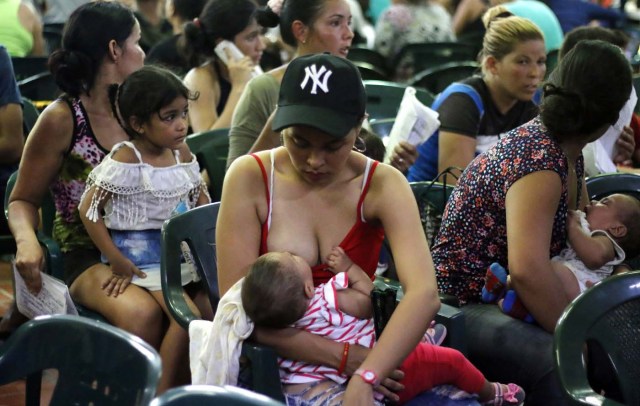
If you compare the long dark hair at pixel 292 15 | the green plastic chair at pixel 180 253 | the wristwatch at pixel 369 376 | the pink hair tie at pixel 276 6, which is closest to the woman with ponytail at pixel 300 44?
the long dark hair at pixel 292 15

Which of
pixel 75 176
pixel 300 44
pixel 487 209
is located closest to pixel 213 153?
pixel 300 44

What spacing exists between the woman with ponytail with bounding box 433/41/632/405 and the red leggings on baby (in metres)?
0.33

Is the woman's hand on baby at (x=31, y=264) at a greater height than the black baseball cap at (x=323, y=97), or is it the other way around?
the black baseball cap at (x=323, y=97)

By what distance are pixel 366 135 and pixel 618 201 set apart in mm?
1030

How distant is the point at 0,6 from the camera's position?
6.57 metres

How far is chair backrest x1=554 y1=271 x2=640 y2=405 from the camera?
2420mm

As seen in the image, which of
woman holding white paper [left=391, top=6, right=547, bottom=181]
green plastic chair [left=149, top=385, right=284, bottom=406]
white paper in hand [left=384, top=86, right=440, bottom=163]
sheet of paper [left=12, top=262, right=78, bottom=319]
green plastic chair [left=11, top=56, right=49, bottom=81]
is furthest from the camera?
green plastic chair [left=11, top=56, right=49, bottom=81]

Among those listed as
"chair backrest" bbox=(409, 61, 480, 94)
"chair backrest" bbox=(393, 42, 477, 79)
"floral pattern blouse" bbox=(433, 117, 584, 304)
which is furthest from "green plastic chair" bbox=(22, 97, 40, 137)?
"chair backrest" bbox=(393, 42, 477, 79)

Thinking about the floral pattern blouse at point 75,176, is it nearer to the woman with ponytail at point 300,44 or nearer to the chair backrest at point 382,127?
the woman with ponytail at point 300,44

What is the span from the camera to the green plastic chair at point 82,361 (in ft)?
6.70

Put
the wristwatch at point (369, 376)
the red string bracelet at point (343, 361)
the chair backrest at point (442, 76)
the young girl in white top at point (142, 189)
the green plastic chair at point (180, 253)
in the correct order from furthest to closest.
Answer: the chair backrest at point (442, 76) < the young girl in white top at point (142, 189) < the green plastic chair at point (180, 253) < the red string bracelet at point (343, 361) < the wristwatch at point (369, 376)

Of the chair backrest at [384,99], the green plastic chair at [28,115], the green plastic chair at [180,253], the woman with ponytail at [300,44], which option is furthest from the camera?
the chair backrest at [384,99]

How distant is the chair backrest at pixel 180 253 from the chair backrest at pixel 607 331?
1.12 meters

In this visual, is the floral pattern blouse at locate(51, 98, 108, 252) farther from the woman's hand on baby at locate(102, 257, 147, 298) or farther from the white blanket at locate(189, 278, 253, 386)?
the white blanket at locate(189, 278, 253, 386)
